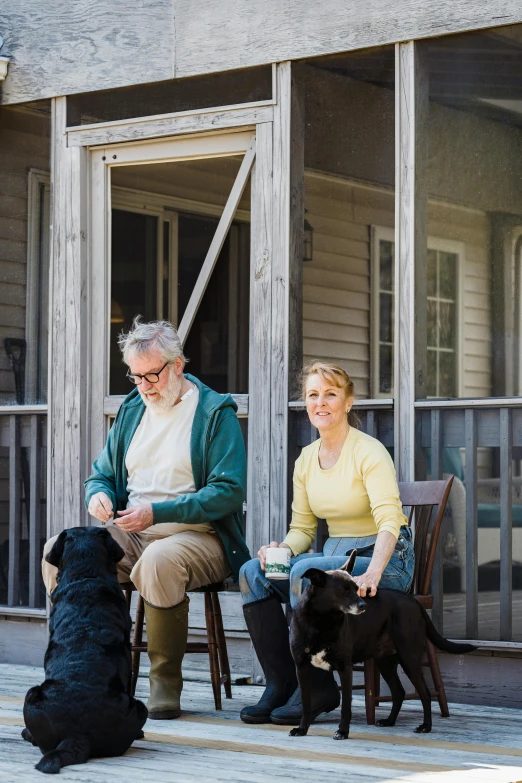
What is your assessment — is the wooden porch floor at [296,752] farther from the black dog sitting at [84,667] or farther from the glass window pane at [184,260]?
the glass window pane at [184,260]

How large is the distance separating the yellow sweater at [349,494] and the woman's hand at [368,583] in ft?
0.51

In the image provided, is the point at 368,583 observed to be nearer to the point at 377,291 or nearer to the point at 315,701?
the point at 315,701

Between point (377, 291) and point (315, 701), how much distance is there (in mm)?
1657

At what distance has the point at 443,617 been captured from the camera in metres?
4.68

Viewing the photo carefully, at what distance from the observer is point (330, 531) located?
4254mm

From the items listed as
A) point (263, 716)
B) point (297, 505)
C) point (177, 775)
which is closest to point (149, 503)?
point (297, 505)

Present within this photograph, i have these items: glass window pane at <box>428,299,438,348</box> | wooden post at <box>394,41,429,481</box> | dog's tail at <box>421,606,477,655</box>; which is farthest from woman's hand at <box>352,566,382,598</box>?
glass window pane at <box>428,299,438,348</box>

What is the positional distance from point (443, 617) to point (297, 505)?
79cm

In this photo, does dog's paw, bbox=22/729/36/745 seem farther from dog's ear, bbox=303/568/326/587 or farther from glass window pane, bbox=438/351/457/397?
glass window pane, bbox=438/351/457/397

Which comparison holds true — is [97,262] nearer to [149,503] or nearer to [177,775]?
[149,503]

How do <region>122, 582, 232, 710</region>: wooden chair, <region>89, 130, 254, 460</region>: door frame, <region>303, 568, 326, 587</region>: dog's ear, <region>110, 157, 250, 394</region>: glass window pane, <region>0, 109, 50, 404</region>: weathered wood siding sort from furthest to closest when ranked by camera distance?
<region>0, 109, 50, 404</region>: weathered wood siding < <region>89, 130, 254, 460</region>: door frame < <region>110, 157, 250, 394</region>: glass window pane < <region>122, 582, 232, 710</region>: wooden chair < <region>303, 568, 326, 587</region>: dog's ear

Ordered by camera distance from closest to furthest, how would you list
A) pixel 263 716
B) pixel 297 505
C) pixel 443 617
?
pixel 263 716, pixel 297 505, pixel 443 617

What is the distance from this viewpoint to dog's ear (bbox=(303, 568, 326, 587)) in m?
3.67

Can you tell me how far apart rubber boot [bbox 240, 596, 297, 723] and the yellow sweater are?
0.28 m
